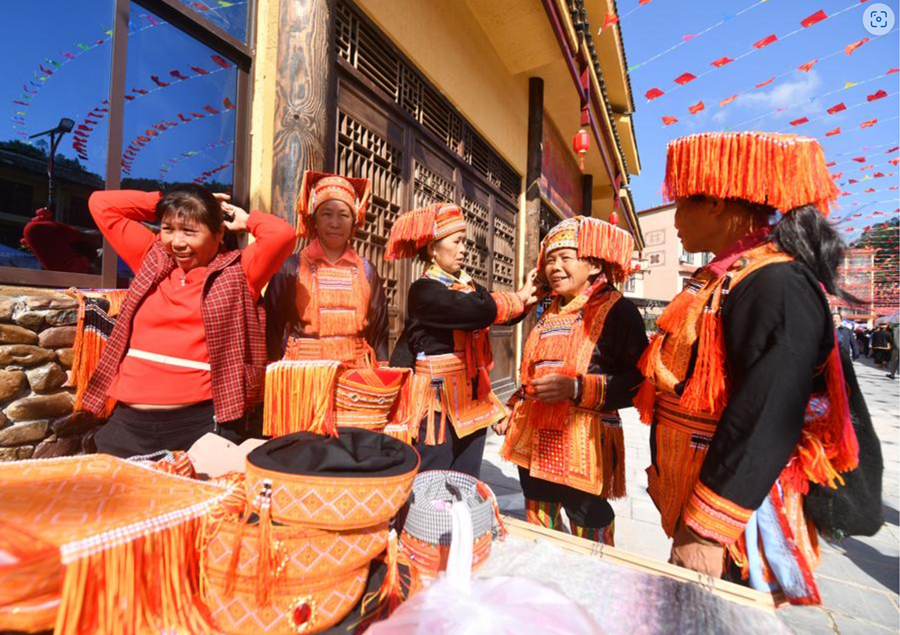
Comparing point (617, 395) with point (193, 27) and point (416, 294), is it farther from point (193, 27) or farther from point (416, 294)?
point (193, 27)

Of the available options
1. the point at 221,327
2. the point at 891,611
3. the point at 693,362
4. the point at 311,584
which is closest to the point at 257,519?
the point at 311,584

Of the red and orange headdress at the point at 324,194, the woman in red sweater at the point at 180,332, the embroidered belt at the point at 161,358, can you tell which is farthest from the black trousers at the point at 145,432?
the red and orange headdress at the point at 324,194

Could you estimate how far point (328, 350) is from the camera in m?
2.02

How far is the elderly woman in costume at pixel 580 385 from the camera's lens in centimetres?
176

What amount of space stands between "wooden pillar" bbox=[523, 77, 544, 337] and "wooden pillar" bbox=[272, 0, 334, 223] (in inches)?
186

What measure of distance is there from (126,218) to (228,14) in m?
1.76

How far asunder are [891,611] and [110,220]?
425 cm

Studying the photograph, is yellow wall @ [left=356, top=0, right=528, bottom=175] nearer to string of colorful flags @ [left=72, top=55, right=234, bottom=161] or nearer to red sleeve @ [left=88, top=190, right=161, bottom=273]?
string of colorful flags @ [left=72, top=55, right=234, bottom=161]

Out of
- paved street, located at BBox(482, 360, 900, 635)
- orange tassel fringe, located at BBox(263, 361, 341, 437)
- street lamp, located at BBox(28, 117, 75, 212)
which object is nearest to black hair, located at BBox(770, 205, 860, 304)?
orange tassel fringe, located at BBox(263, 361, 341, 437)

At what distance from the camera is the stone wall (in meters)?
1.61

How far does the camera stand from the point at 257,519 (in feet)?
2.68

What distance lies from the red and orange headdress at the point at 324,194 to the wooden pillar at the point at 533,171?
4876mm

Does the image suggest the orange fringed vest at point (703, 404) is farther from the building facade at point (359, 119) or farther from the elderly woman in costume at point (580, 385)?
the building facade at point (359, 119)

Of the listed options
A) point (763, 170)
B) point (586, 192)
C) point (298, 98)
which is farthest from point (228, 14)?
point (586, 192)
